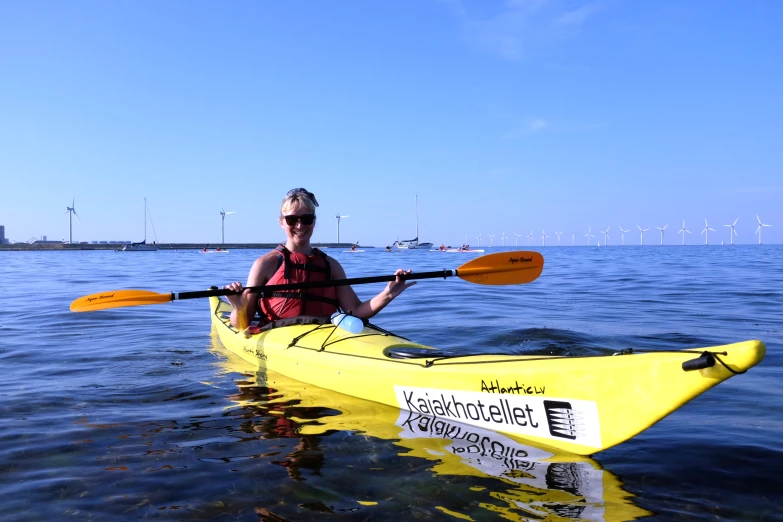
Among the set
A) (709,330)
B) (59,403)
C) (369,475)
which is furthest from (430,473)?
(709,330)

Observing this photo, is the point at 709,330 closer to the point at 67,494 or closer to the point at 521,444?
the point at 521,444

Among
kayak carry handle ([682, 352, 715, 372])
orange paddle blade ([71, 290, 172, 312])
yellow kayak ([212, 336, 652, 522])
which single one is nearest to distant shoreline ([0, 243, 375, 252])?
orange paddle blade ([71, 290, 172, 312])

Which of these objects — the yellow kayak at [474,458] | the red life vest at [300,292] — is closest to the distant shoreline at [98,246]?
the red life vest at [300,292]

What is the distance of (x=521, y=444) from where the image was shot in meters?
3.66

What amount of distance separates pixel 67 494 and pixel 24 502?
0.20 m

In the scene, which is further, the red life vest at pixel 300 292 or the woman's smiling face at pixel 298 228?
the red life vest at pixel 300 292

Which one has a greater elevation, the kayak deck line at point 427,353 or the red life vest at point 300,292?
the red life vest at point 300,292

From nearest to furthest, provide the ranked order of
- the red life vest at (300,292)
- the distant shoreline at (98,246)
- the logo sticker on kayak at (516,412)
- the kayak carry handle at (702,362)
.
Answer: the kayak carry handle at (702,362), the logo sticker on kayak at (516,412), the red life vest at (300,292), the distant shoreline at (98,246)

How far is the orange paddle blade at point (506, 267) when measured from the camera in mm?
6250

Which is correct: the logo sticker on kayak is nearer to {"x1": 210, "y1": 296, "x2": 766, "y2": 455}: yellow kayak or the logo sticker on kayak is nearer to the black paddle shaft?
{"x1": 210, "y1": 296, "x2": 766, "y2": 455}: yellow kayak

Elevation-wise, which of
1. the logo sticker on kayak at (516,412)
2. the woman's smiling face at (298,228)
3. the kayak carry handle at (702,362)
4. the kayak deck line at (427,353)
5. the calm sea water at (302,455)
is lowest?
the calm sea water at (302,455)

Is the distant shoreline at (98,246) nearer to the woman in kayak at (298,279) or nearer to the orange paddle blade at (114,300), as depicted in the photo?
the orange paddle blade at (114,300)

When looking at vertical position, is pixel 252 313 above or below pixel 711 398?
above

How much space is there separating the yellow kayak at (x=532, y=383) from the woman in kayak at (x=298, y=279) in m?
0.61
